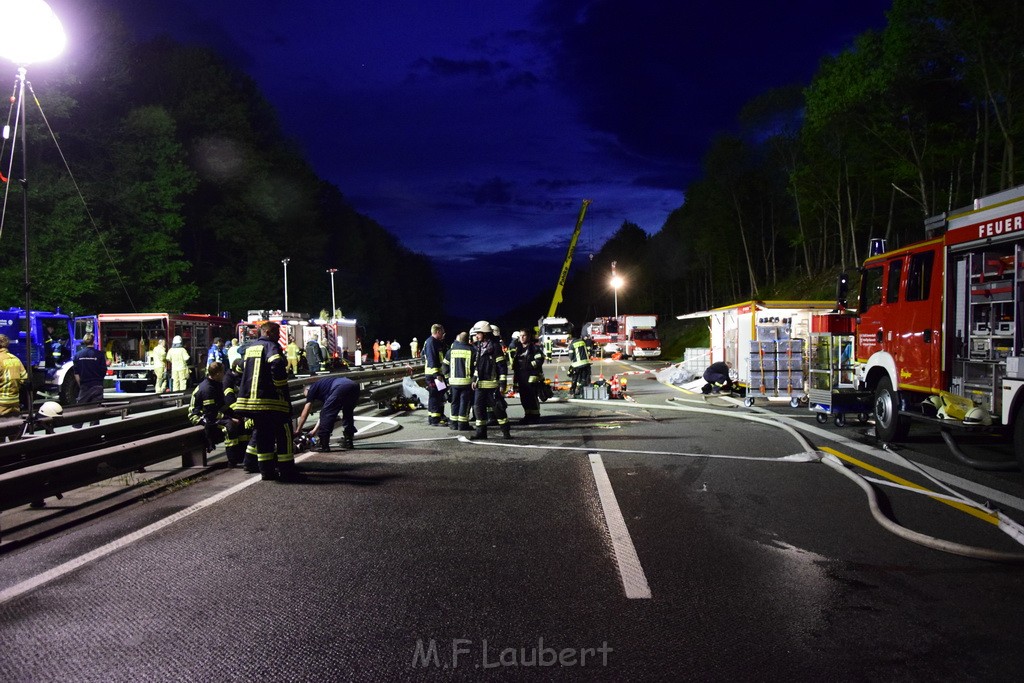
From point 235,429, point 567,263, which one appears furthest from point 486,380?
point 567,263

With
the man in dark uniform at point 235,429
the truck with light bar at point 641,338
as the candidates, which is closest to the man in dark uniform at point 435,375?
the man in dark uniform at point 235,429

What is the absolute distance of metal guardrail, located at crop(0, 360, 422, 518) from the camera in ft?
19.9

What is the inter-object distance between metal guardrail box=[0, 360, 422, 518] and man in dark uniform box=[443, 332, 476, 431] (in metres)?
3.92

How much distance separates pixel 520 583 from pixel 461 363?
22.7 feet

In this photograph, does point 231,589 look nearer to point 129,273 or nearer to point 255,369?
point 255,369

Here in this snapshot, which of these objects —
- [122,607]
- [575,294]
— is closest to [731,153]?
[122,607]

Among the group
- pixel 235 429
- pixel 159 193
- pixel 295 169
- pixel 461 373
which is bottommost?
pixel 235 429

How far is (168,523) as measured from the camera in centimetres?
604

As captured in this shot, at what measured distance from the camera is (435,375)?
40.5 feet

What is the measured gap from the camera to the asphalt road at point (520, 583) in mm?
3406

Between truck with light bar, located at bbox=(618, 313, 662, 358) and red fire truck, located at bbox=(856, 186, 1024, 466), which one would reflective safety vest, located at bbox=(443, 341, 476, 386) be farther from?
truck with light bar, located at bbox=(618, 313, 662, 358)

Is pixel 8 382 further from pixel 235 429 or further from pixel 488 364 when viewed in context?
pixel 488 364

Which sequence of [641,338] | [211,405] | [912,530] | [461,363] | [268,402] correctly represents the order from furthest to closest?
[641,338]
[461,363]
[211,405]
[268,402]
[912,530]

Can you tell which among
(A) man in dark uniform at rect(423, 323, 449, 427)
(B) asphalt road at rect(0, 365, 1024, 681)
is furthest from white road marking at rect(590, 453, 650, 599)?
(A) man in dark uniform at rect(423, 323, 449, 427)
